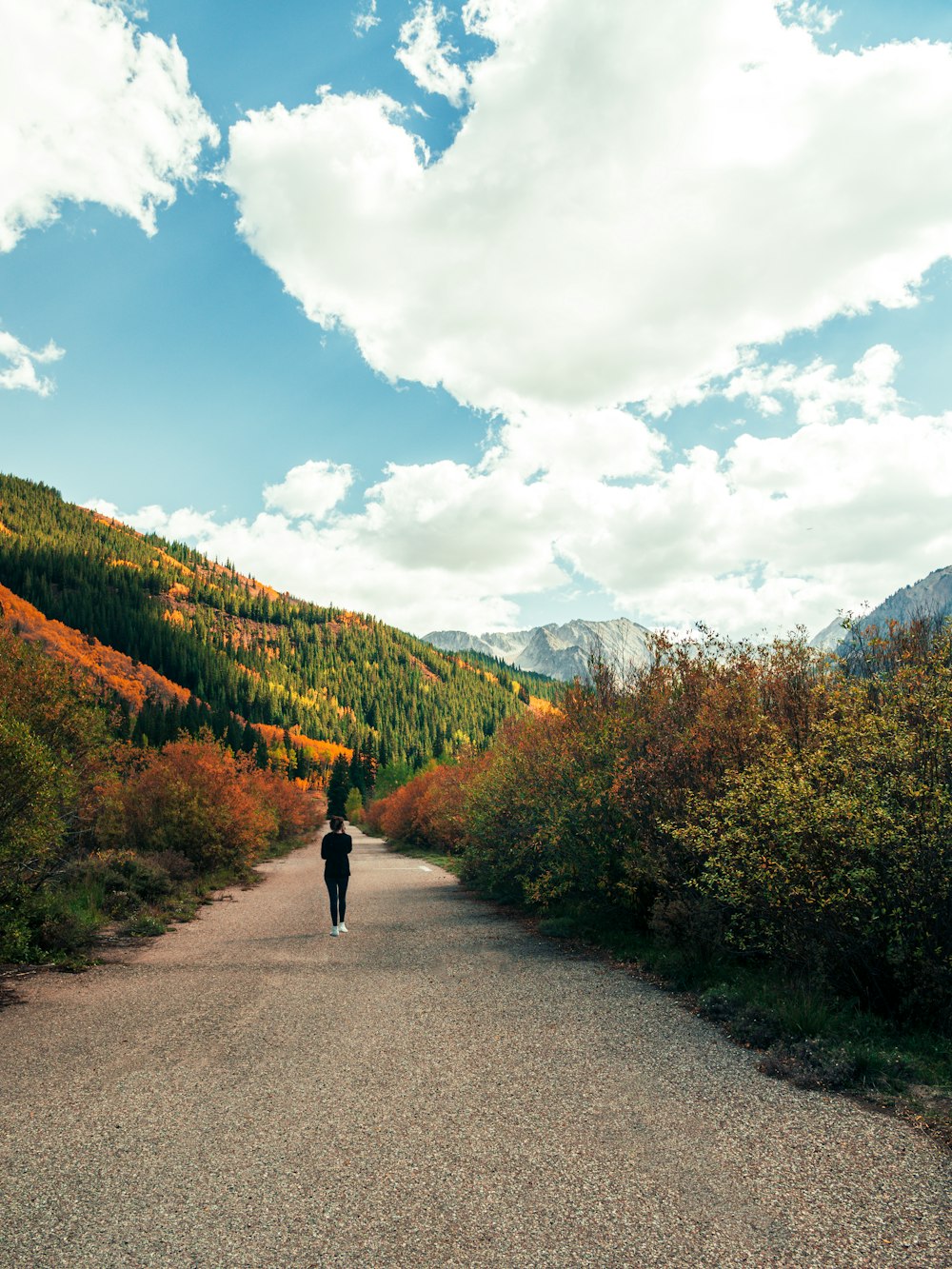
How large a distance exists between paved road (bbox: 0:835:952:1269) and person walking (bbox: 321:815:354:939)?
200 inches

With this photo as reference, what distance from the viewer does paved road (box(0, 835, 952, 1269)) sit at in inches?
157

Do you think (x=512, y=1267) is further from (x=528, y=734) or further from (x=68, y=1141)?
(x=528, y=734)

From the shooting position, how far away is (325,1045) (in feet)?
24.7

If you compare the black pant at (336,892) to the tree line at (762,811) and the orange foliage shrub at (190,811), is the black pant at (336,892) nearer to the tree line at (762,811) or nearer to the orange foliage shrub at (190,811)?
the tree line at (762,811)

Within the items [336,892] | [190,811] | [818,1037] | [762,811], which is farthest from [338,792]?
[818,1037]

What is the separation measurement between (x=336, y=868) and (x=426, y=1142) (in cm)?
1016

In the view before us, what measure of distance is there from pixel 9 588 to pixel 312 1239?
189m

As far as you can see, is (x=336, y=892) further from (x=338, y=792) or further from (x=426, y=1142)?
(x=338, y=792)

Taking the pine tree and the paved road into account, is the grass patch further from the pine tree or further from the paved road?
the pine tree

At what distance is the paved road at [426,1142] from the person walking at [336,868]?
5068mm

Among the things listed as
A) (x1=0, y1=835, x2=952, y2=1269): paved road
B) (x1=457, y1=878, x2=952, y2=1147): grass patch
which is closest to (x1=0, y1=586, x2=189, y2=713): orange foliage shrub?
(x1=0, y1=835, x2=952, y2=1269): paved road

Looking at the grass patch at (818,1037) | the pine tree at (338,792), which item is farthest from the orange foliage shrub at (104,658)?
the grass patch at (818,1037)

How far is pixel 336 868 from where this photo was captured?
14.9 metres

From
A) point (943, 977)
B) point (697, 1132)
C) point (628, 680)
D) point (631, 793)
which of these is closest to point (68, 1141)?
point (697, 1132)
